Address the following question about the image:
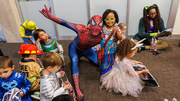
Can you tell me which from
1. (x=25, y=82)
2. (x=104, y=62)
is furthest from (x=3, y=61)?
(x=104, y=62)

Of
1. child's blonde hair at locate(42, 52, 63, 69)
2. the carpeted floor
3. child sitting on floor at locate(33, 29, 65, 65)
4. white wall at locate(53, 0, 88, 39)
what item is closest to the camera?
child's blonde hair at locate(42, 52, 63, 69)

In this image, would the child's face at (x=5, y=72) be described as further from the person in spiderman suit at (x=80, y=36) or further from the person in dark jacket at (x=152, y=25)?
the person in dark jacket at (x=152, y=25)

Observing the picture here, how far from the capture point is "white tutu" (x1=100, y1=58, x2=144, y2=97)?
188 centimetres

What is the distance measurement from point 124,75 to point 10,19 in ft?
11.8

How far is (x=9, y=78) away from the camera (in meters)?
1.65

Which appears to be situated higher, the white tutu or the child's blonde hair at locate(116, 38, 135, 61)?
the child's blonde hair at locate(116, 38, 135, 61)

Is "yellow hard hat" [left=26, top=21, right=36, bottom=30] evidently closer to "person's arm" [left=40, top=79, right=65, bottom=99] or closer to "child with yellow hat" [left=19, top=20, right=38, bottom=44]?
"child with yellow hat" [left=19, top=20, right=38, bottom=44]

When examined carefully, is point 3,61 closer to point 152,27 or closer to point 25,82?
point 25,82

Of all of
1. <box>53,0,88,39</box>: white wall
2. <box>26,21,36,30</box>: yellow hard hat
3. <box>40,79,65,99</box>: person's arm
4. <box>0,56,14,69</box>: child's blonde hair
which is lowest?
<box>40,79,65,99</box>: person's arm

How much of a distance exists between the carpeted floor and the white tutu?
105 millimetres

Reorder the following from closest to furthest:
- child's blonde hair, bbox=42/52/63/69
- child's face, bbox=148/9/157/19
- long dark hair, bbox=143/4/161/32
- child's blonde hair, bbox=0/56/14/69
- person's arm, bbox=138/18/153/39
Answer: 1. child's blonde hair, bbox=42/52/63/69
2. child's blonde hair, bbox=0/56/14/69
3. child's face, bbox=148/9/157/19
4. long dark hair, bbox=143/4/161/32
5. person's arm, bbox=138/18/153/39

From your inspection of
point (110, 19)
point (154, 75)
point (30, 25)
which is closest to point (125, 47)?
point (110, 19)

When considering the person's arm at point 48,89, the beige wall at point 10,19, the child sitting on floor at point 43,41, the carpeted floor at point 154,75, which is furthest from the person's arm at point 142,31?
the beige wall at point 10,19

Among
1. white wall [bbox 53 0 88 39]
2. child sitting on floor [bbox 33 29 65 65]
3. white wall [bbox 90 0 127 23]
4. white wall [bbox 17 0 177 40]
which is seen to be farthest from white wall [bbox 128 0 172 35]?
child sitting on floor [bbox 33 29 65 65]
